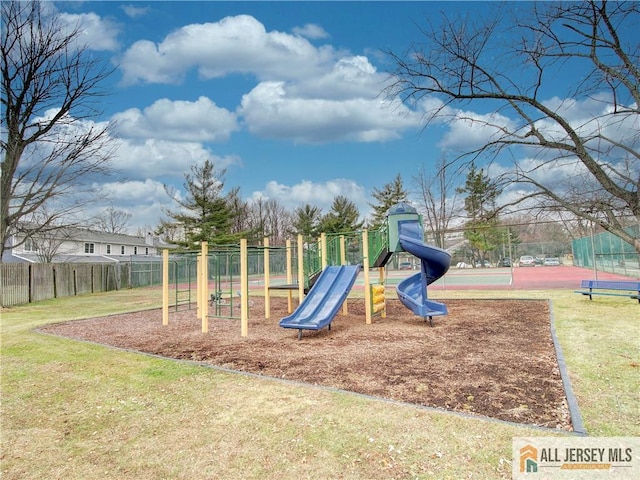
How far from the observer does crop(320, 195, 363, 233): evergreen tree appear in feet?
131

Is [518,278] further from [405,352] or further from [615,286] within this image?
[405,352]

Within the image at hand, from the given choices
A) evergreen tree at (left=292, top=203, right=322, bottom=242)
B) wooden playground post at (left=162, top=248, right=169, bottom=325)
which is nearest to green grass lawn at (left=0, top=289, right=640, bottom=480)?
wooden playground post at (left=162, top=248, right=169, bottom=325)

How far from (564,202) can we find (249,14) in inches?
325

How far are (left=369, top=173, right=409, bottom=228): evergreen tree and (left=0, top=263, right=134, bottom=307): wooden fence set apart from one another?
25.0 metres

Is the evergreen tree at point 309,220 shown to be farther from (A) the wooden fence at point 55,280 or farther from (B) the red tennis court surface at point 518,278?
(A) the wooden fence at point 55,280

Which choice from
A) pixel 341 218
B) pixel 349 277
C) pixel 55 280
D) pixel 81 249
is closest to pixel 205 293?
pixel 349 277

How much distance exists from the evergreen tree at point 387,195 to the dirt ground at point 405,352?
1209 inches

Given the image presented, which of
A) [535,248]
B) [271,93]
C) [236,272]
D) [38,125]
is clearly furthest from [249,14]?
[236,272]

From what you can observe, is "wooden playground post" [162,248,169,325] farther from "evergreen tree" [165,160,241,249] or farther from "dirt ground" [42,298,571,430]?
"evergreen tree" [165,160,241,249]

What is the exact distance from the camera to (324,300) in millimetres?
8117

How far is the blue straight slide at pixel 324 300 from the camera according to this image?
7282 millimetres

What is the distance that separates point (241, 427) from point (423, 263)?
6458 mm

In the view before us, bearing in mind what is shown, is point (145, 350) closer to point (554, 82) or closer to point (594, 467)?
point (594, 467)

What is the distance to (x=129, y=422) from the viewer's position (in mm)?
3531
